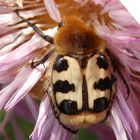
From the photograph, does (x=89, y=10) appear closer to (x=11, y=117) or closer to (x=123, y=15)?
(x=123, y=15)

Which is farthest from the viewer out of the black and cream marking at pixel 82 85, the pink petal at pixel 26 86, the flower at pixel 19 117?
the flower at pixel 19 117

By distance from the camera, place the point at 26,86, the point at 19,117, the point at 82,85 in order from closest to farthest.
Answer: the point at 82,85, the point at 26,86, the point at 19,117

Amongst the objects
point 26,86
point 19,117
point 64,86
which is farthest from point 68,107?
point 19,117

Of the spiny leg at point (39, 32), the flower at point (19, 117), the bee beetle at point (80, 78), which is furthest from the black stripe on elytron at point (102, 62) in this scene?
the flower at point (19, 117)

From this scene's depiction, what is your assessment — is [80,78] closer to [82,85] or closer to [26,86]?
[82,85]

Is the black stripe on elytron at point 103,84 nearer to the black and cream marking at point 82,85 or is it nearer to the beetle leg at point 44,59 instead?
the black and cream marking at point 82,85

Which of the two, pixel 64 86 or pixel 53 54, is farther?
pixel 53 54
